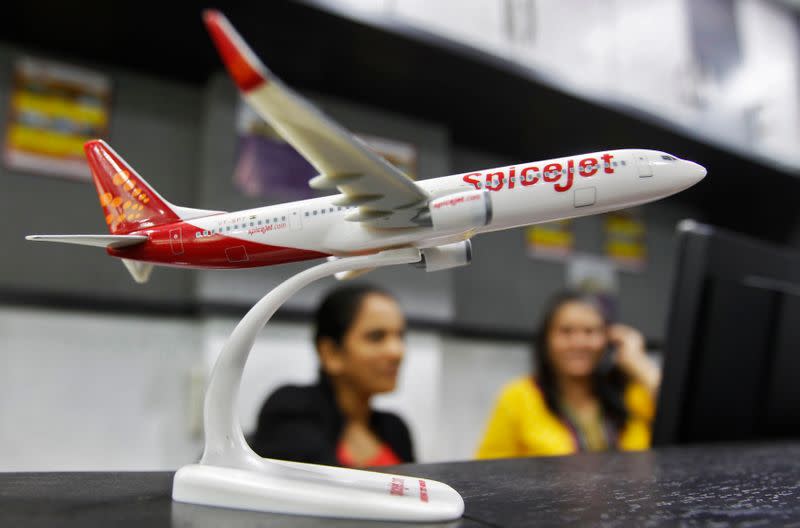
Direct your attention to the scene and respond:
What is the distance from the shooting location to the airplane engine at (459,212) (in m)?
0.38


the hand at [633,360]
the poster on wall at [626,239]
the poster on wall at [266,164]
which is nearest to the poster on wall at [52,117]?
the poster on wall at [266,164]

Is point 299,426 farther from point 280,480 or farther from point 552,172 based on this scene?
point 552,172

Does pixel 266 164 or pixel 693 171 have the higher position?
pixel 266 164

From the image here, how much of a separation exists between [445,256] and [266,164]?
1.01 meters

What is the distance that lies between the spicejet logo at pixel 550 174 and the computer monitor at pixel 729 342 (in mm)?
340

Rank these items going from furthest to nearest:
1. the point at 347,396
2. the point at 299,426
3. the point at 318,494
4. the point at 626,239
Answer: the point at 626,239
the point at 347,396
the point at 299,426
the point at 318,494

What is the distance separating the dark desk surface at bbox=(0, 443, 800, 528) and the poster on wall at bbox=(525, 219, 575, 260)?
132 centimetres

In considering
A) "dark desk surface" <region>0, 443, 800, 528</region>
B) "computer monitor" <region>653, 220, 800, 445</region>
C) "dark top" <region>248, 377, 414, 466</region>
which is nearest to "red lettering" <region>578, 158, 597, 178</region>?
"dark desk surface" <region>0, 443, 800, 528</region>

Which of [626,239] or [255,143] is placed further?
[626,239]

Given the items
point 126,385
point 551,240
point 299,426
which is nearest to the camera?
point 299,426

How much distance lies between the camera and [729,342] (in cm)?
72

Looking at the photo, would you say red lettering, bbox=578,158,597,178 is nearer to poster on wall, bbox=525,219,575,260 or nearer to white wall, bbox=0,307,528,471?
white wall, bbox=0,307,528,471

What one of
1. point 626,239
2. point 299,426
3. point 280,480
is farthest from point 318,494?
point 626,239

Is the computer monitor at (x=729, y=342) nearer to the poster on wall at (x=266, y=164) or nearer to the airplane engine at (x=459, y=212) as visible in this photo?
the airplane engine at (x=459, y=212)
